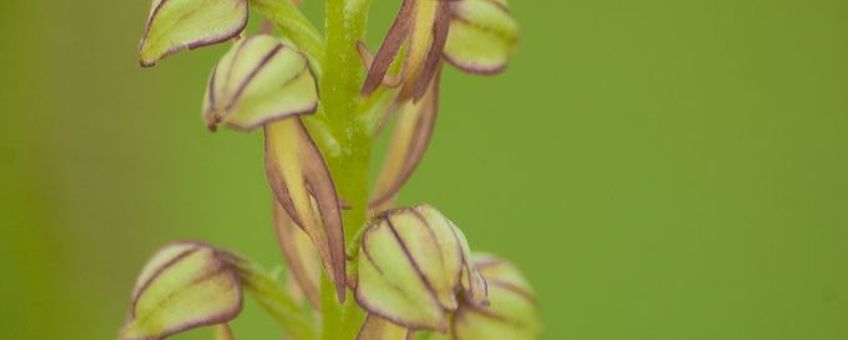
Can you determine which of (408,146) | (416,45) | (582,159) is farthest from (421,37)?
(582,159)

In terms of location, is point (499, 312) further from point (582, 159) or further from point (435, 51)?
point (582, 159)

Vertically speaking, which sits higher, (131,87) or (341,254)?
(341,254)

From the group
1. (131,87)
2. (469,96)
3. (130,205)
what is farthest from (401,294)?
(469,96)

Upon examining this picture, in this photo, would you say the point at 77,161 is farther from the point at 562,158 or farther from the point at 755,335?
the point at 755,335

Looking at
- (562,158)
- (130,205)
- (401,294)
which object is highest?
(401,294)

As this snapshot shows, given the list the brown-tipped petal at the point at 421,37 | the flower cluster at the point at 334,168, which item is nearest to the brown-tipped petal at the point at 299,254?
the flower cluster at the point at 334,168

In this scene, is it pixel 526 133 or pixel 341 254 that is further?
pixel 526 133
